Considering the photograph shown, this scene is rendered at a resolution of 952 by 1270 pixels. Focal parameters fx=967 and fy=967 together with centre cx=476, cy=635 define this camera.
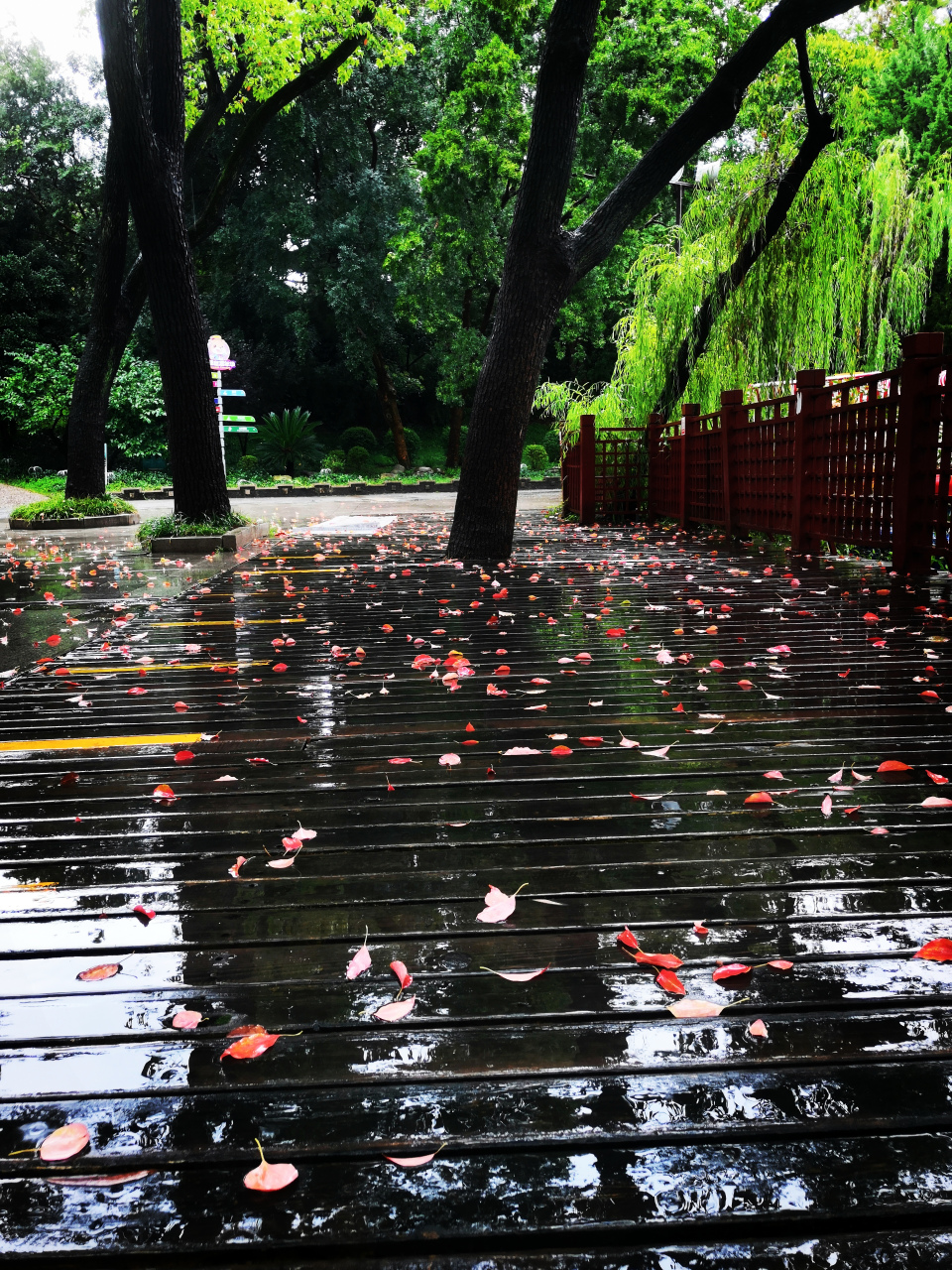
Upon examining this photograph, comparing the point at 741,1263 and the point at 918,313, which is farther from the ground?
the point at 918,313

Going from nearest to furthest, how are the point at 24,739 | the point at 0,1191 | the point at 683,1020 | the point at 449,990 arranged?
the point at 0,1191
the point at 683,1020
the point at 449,990
the point at 24,739

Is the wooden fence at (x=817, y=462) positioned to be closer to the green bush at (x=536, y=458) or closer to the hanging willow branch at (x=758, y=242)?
the hanging willow branch at (x=758, y=242)

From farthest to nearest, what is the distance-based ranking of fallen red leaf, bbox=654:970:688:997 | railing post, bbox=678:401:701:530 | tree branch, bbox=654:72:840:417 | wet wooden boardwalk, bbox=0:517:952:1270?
railing post, bbox=678:401:701:530 < tree branch, bbox=654:72:840:417 < fallen red leaf, bbox=654:970:688:997 < wet wooden boardwalk, bbox=0:517:952:1270

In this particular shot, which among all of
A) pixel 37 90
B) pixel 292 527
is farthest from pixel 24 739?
pixel 37 90

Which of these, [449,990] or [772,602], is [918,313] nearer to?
[772,602]

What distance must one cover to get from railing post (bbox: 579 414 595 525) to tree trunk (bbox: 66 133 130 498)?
6493 millimetres

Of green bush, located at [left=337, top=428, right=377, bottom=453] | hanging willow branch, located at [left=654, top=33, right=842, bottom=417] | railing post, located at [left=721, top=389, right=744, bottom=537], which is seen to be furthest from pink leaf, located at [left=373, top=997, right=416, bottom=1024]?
green bush, located at [left=337, top=428, right=377, bottom=453]

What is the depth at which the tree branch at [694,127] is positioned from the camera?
7984mm

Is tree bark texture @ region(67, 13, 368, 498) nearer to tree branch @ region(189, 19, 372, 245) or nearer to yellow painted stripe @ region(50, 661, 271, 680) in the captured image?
tree branch @ region(189, 19, 372, 245)

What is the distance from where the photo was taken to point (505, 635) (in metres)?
5.10

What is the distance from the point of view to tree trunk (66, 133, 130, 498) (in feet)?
40.0

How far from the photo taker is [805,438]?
8516mm

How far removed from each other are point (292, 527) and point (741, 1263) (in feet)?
43.7

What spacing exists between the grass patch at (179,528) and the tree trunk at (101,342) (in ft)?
12.1
